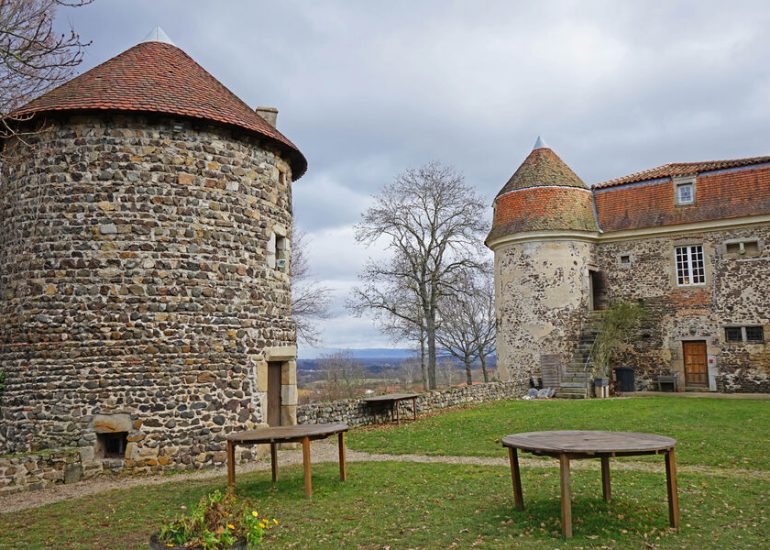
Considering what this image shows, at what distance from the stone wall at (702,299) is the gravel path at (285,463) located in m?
14.0

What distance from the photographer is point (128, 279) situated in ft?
36.3

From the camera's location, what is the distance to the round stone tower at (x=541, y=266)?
76.9 feet

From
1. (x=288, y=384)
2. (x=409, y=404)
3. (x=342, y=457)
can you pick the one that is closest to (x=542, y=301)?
(x=409, y=404)

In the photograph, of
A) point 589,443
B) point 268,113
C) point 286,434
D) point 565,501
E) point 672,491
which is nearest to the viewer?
point 565,501

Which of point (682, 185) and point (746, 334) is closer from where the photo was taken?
point (746, 334)

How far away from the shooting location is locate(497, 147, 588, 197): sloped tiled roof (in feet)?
81.2

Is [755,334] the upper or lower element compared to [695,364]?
upper

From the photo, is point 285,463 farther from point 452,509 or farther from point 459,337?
point 459,337

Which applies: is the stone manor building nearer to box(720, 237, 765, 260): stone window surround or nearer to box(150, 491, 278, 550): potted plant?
box(720, 237, 765, 260): stone window surround

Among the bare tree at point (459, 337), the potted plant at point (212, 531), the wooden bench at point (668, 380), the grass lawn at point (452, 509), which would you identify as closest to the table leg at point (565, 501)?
the grass lawn at point (452, 509)

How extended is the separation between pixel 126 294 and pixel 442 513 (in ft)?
23.5

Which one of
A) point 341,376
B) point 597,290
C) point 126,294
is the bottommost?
point 341,376

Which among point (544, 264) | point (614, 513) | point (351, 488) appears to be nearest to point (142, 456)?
point (351, 488)

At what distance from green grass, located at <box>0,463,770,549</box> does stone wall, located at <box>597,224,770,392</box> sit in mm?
15125
